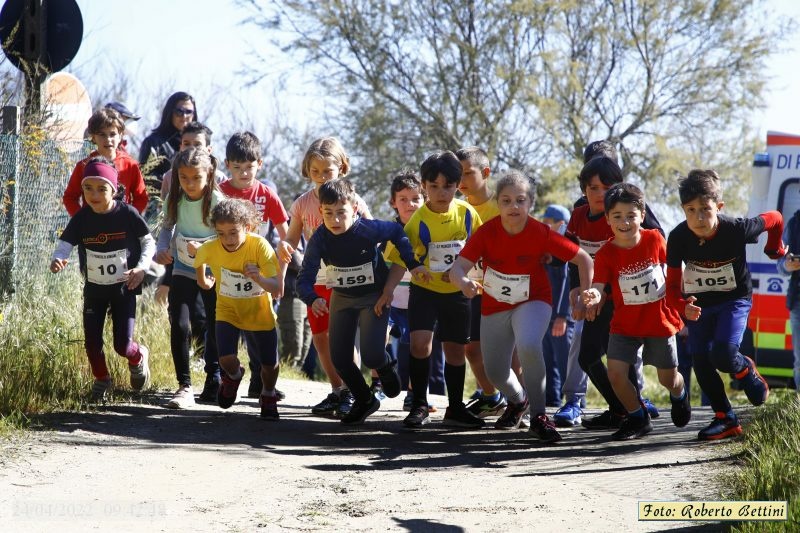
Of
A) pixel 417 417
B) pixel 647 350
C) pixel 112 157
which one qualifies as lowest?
pixel 417 417

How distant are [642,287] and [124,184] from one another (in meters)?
3.78

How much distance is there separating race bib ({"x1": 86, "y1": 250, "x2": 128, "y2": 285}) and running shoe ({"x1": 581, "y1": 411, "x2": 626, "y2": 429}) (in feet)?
10.5

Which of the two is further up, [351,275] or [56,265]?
[351,275]

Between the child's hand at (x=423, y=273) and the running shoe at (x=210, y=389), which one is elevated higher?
the child's hand at (x=423, y=273)

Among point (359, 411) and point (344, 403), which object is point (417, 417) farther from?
point (344, 403)

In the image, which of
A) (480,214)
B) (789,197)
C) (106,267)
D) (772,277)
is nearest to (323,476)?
(106,267)

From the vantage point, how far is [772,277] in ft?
40.8

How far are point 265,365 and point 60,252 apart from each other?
1501 millimetres

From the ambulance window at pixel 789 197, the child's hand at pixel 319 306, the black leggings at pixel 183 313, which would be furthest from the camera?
the ambulance window at pixel 789 197

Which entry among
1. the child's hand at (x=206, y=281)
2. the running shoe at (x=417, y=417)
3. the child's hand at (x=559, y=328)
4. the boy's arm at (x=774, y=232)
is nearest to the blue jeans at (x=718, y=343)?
the boy's arm at (x=774, y=232)

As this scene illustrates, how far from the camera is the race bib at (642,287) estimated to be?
650cm

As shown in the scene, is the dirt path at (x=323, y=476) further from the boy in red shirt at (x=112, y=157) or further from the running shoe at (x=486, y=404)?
the boy in red shirt at (x=112, y=157)

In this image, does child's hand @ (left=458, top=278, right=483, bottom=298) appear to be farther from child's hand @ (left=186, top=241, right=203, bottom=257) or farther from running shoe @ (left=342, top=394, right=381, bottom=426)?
child's hand @ (left=186, top=241, right=203, bottom=257)

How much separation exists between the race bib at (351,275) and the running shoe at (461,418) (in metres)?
1.05
